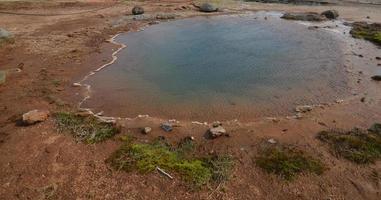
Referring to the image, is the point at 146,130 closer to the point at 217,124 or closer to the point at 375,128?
the point at 217,124

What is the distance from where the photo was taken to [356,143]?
12430mm

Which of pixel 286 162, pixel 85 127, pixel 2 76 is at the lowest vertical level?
pixel 286 162

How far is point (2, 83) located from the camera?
17.9m

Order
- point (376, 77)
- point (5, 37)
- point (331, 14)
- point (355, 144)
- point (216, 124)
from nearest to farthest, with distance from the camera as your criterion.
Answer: point (355, 144) → point (216, 124) → point (376, 77) → point (5, 37) → point (331, 14)

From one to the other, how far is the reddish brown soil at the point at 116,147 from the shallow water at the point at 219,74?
1.23 m

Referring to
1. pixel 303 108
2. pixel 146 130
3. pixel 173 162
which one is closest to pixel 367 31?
pixel 303 108

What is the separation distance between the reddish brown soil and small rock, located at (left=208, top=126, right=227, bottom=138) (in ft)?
0.82

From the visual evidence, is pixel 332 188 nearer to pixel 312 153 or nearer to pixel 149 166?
pixel 312 153

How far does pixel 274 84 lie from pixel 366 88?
190 inches

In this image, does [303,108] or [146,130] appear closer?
[146,130]

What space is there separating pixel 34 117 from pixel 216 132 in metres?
7.59

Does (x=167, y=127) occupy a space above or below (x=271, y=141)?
above

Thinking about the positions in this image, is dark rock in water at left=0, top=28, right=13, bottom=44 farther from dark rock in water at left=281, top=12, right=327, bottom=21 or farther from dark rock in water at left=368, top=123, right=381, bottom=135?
dark rock in water at left=281, top=12, right=327, bottom=21

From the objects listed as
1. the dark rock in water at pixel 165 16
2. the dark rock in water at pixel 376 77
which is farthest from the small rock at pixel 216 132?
the dark rock in water at pixel 165 16
